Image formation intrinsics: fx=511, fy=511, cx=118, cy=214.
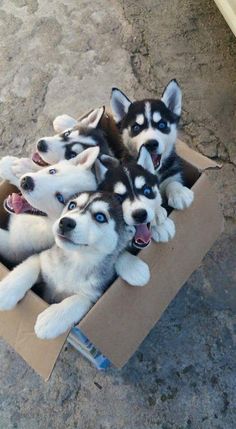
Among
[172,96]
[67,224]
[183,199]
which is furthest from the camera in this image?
[172,96]

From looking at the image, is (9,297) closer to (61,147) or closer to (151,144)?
(61,147)

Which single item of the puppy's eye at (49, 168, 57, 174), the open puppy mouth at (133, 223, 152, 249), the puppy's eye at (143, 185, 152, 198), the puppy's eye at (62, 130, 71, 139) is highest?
the puppy's eye at (49, 168, 57, 174)

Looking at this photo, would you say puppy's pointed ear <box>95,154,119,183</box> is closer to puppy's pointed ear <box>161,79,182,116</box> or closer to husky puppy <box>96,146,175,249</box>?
husky puppy <box>96,146,175,249</box>

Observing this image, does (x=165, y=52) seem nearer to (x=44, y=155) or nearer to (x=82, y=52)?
(x=82, y=52)

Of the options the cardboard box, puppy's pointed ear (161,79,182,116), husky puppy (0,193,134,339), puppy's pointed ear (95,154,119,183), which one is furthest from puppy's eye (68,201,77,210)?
puppy's pointed ear (161,79,182,116)

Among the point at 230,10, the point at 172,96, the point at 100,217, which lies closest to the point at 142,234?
the point at 100,217

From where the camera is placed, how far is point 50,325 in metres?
1.76

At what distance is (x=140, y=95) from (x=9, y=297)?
1.90 metres

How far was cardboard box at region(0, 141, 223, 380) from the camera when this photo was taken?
70.0 inches

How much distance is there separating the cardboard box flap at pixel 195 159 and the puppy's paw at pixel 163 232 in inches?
15.0

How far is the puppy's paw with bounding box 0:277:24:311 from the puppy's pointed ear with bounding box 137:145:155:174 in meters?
0.67

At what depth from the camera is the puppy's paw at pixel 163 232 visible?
189cm

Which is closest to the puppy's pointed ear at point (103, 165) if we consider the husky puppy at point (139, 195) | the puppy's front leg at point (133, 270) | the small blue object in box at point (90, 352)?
the husky puppy at point (139, 195)

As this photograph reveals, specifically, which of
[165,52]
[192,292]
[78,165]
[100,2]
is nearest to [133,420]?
[192,292]
